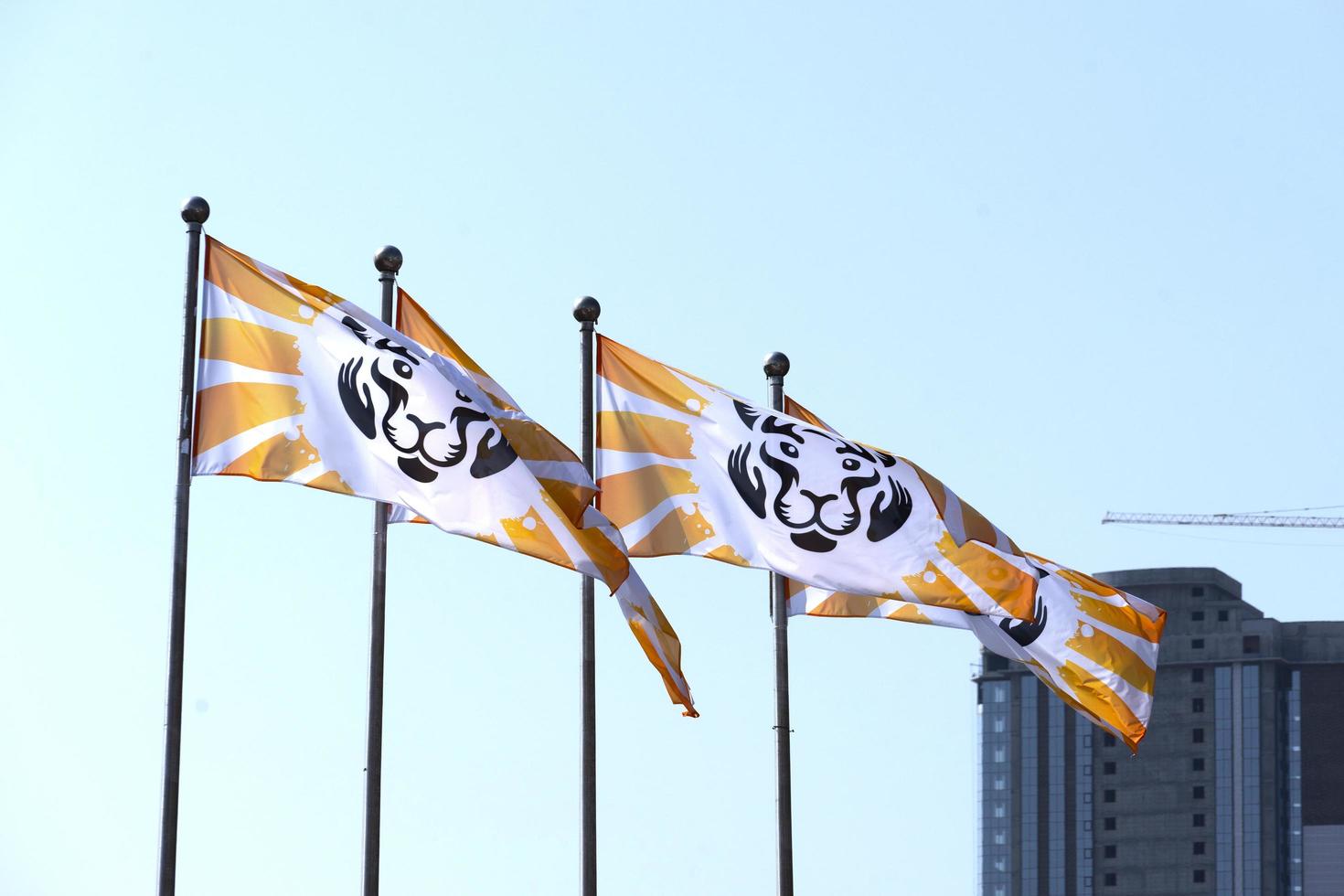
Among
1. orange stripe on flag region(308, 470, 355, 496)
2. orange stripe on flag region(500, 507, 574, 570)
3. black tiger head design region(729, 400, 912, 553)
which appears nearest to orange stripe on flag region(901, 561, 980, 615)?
black tiger head design region(729, 400, 912, 553)

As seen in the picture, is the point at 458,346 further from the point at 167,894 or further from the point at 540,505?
the point at 167,894

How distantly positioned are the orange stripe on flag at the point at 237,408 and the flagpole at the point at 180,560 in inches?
8.8

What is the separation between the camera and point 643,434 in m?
28.7

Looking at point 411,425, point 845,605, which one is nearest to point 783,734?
point 845,605

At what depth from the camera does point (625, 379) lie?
1130 inches

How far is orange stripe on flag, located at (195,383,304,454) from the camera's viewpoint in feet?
79.4

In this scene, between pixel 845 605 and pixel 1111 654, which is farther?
pixel 845 605

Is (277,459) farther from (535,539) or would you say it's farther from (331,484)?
(535,539)

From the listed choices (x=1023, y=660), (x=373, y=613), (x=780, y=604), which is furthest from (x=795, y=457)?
(x=373, y=613)

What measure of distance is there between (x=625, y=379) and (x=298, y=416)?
5233 millimetres

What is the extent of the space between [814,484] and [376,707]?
662 cm

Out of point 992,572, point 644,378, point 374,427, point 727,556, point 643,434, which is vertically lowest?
point 992,572

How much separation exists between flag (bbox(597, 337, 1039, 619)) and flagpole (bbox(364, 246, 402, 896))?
3.76m

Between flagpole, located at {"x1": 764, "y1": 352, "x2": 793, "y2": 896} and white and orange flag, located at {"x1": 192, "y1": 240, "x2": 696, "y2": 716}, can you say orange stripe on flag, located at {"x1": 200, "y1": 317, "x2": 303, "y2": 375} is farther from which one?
flagpole, located at {"x1": 764, "y1": 352, "x2": 793, "y2": 896}
